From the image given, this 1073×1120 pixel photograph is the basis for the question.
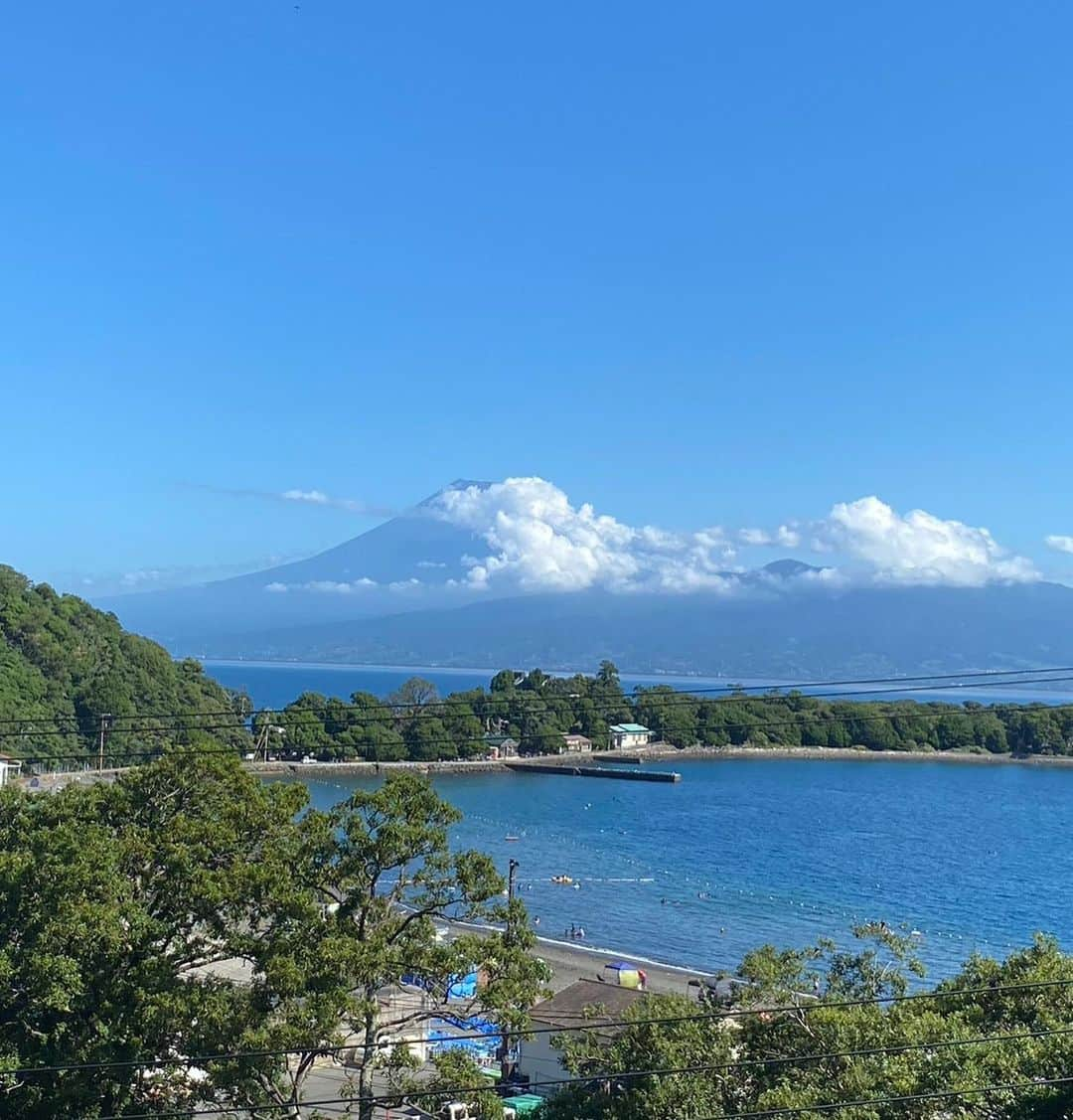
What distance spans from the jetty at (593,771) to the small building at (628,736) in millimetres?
5552

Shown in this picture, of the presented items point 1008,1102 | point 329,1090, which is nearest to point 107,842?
point 329,1090

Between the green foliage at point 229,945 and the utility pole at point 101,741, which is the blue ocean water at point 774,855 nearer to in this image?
the utility pole at point 101,741

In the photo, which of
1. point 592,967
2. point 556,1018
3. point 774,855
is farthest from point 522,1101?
point 774,855

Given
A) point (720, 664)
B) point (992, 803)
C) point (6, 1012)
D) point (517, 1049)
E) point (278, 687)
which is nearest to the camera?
point (6, 1012)

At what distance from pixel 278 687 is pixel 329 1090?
304 feet

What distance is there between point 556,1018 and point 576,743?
129ft

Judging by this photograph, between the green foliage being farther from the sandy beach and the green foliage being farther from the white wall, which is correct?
the sandy beach

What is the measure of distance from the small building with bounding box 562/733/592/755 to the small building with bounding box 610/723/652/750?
1259mm

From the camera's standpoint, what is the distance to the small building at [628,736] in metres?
49.3

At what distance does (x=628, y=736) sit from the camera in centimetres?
4994

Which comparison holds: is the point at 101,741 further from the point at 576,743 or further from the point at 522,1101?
the point at 522,1101

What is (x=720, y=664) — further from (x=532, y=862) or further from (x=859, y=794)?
(x=532, y=862)

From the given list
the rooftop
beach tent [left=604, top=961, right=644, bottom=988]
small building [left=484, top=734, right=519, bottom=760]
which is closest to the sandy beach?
beach tent [left=604, top=961, right=644, bottom=988]

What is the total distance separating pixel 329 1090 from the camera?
370 inches
